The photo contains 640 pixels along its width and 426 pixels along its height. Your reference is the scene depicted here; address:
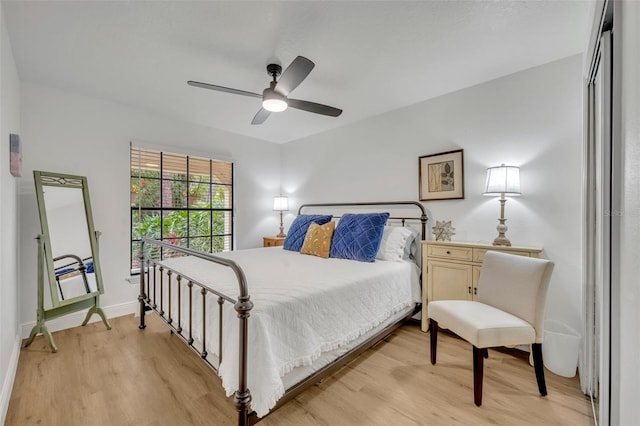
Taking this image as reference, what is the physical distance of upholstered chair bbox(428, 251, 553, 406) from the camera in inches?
67.7

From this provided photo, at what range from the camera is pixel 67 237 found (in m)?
2.74

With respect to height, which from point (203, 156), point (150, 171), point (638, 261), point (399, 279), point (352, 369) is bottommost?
point (352, 369)

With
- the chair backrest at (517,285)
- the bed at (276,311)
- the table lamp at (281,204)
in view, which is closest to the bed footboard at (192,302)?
the bed at (276,311)

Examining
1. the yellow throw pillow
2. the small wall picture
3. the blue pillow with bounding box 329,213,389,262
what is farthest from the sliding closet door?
the small wall picture

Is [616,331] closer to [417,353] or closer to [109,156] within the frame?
[417,353]

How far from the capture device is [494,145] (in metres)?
2.64

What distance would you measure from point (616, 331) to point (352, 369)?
1.59m

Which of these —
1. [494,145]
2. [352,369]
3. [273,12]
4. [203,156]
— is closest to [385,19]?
[273,12]

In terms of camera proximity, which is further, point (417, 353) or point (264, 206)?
point (264, 206)

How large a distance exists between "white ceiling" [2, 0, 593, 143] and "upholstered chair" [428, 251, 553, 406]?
1.60 meters

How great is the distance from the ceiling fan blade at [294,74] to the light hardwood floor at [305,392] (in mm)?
2150

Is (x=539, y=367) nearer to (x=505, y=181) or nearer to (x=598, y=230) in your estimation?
(x=598, y=230)

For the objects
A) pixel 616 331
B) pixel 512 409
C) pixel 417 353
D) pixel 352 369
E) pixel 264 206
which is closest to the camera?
pixel 616 331

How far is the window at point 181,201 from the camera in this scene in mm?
3445
